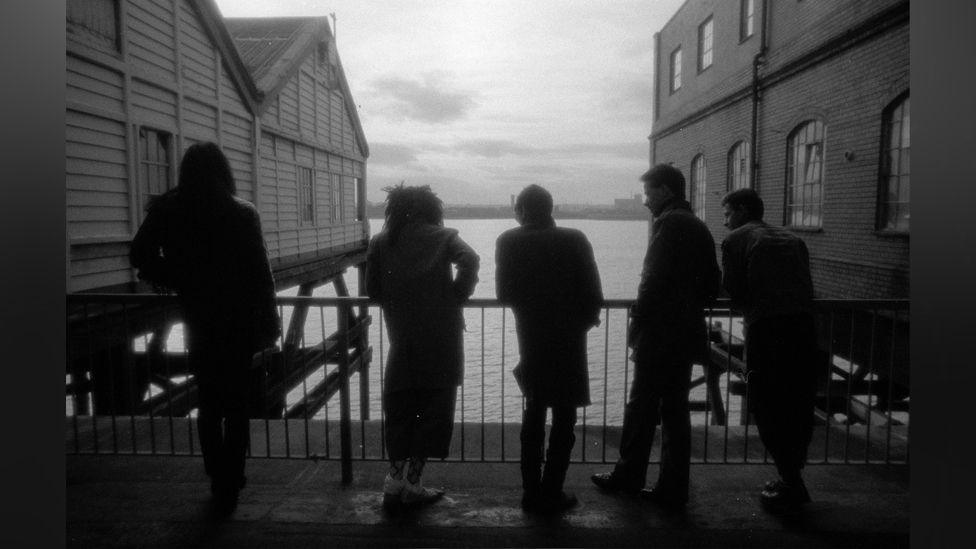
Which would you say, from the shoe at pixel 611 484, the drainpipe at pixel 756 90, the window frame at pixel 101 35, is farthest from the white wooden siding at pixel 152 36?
the drainpipe at pixel 756 90

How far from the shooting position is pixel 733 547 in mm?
3102

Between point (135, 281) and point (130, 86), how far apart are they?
285 cm

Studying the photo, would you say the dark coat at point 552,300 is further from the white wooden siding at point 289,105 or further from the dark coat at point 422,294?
the white wooden siding at point 289,105

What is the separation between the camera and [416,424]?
341cm

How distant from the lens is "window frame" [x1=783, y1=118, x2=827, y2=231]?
10977 millimetres

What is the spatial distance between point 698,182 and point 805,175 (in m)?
6.28

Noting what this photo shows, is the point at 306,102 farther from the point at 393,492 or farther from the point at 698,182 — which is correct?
the point at 393,492

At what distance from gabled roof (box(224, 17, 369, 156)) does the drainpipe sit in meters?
10.8

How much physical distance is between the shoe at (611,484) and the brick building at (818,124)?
6.84 metres

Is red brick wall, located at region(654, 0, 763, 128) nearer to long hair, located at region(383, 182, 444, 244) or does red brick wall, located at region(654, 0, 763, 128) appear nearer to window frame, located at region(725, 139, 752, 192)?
window frame, located at region(725, 139, 752, 192)

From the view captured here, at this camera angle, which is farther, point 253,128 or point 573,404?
point 253,128

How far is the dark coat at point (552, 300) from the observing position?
326 cm
